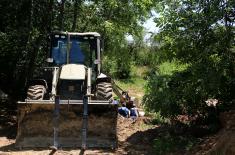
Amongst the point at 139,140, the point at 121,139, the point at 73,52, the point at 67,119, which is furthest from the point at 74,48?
the point at 139,140

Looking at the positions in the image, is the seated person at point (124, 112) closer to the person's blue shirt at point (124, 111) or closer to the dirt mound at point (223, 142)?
the person's blue shirt at point (124, 111)

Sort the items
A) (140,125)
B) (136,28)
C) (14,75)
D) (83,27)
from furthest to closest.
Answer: (136,28) < (83,27) < (14,75) < (140,125)

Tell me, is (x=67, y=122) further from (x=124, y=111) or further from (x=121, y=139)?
(x=124, y=111)

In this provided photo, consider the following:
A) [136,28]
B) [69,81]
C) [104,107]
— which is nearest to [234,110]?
[104,107]

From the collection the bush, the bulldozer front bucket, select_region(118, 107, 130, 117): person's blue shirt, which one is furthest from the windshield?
select_region(118, 107, 130, 117): person's blue shirt

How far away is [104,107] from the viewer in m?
10.2

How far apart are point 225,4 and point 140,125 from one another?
407cm

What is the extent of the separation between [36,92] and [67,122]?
4.12 ft

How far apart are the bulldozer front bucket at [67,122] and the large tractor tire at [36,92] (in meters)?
0.72

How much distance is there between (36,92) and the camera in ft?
36.2

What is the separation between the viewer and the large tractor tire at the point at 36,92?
1094 cm

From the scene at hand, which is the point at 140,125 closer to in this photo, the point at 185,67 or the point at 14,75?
the point at 185,67

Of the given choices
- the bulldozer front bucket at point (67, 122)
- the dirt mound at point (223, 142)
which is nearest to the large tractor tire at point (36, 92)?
the bulldozer front bucket at point (67, 122)

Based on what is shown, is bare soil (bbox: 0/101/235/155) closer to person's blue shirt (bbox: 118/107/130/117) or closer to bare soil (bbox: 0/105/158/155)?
bare soil (bbox: 0/105/158/155)
